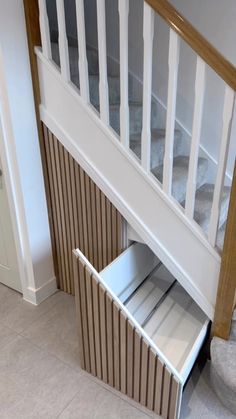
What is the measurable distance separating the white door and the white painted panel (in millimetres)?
778

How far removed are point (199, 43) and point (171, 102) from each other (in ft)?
0.83

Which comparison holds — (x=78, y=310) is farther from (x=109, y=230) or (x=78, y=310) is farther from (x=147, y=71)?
(x=147, y=71)

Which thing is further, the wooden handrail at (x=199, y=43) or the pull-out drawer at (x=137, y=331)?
the pull-out drawer at (x=137, y=331)

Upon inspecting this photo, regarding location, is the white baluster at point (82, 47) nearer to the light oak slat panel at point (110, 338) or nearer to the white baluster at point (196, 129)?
the white baluster at point (196, 129)

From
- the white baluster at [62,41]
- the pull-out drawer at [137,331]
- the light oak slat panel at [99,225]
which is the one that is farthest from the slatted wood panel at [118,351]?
the white baluster at [62,41]

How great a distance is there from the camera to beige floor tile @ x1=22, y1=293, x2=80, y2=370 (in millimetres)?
1839

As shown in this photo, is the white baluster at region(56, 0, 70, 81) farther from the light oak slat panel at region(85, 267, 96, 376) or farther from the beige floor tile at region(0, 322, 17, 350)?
the beige floor tile at region(0, 322, 17, 350)

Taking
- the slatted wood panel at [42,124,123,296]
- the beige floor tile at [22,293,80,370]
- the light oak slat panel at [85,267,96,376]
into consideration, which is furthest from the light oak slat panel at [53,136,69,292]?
the light oak slat panel at [85,267,96,376]

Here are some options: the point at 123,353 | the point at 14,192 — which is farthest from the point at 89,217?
the point at 123,353

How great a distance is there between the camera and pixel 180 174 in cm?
196

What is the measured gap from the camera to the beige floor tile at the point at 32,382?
154cm

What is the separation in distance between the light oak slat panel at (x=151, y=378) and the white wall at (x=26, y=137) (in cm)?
103

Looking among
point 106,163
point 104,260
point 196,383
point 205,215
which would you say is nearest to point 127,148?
point 106,163

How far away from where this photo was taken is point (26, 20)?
64.8 inches
